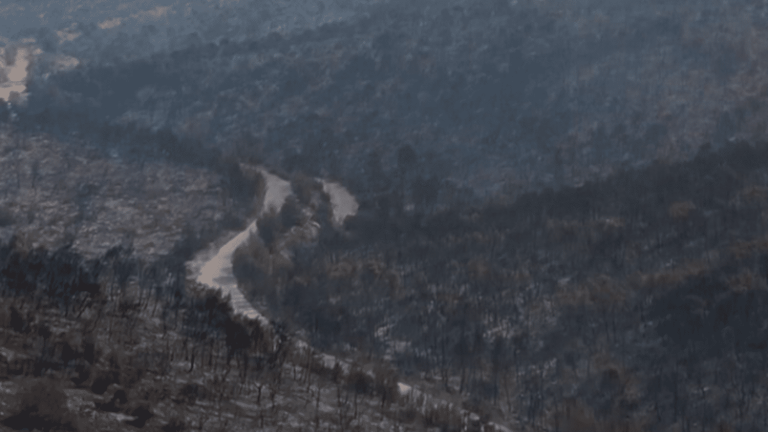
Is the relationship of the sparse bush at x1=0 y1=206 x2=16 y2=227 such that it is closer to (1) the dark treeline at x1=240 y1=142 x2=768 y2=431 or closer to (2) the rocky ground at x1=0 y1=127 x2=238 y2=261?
(2) the rocky ground at x1=0 y1=127 x2=238 y2=261

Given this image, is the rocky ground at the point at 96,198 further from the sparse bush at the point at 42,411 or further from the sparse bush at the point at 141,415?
the sparse bush at the point at 42,411

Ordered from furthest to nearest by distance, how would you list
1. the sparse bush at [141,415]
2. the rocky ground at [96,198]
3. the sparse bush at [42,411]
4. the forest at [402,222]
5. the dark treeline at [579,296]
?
the rocky ground at [96,198], the dark treeline at [579,296], the forest at [402,222], the sparse bush at [141,415], the sparse bush at [42,411]

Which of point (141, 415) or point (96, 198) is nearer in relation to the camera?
point (141, 415)

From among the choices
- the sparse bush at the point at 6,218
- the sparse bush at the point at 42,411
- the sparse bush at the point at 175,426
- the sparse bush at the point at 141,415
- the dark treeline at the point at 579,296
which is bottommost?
the dark treeline at the point at 579,296

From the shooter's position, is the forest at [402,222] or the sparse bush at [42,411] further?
the forest at [402,222]

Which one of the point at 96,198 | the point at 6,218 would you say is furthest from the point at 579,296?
the point at 96,198

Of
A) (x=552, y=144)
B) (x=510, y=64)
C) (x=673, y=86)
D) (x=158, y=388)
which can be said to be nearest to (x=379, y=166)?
(x=552, y=144)

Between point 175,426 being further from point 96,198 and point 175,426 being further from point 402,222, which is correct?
point 96,198

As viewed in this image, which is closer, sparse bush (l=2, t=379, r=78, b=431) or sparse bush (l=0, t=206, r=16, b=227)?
sparse bush (l=2, t=379, r=78, b=431)

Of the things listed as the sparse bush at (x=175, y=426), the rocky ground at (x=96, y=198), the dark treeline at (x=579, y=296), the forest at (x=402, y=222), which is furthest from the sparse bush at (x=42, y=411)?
the rocky ground at (x=96, y=198)

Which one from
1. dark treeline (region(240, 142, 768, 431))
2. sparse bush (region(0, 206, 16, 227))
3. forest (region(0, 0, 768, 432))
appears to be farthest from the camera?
sparse bush (region(0, 206, 16, 227))

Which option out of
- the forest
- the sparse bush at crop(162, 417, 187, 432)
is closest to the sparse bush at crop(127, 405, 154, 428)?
the forest
